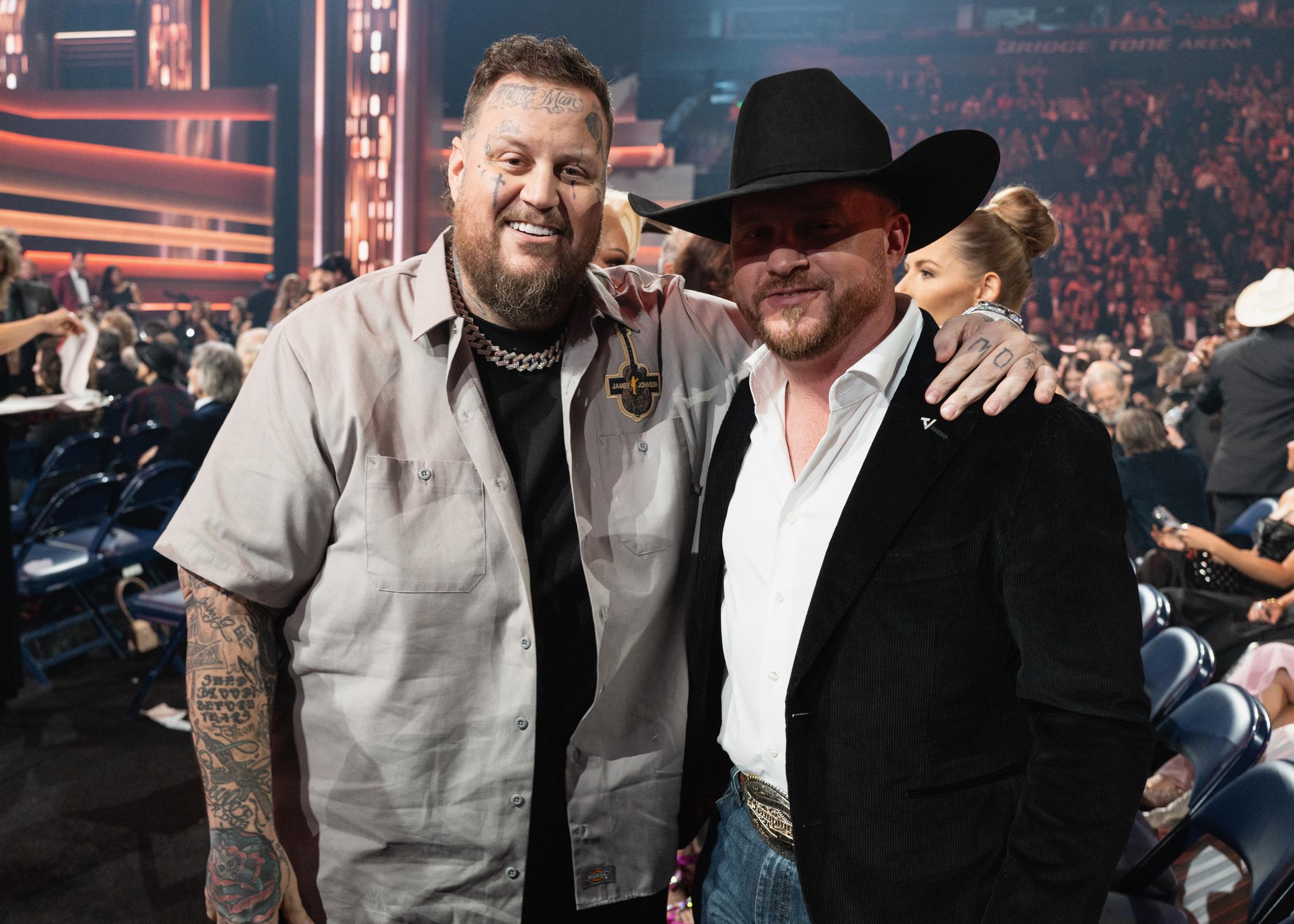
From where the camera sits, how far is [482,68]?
1.65 meters

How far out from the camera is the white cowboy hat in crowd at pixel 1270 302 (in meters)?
5.59

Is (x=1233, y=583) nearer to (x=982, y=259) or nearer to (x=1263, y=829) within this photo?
(x=1263, y=829)

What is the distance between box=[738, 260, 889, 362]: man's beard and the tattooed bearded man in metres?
0.15

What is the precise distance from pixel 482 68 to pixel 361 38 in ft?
50.9

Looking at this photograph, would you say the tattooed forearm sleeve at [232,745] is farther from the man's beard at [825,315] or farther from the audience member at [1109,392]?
the audience member at [1109,392]

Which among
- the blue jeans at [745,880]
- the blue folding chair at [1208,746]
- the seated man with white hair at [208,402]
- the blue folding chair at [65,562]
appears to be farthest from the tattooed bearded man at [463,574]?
the seated man with white hair at [208,402]

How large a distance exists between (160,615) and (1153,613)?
3953 mm

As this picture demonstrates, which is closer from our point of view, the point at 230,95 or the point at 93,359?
the point at 93,359

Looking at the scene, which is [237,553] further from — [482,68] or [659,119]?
[659,119]

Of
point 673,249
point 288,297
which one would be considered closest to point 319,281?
point 288,297

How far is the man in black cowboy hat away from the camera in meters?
1.26

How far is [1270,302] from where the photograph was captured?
18.9 feet


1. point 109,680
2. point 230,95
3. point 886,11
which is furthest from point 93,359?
point 886,11

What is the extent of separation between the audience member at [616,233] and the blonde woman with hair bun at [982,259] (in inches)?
35.6
